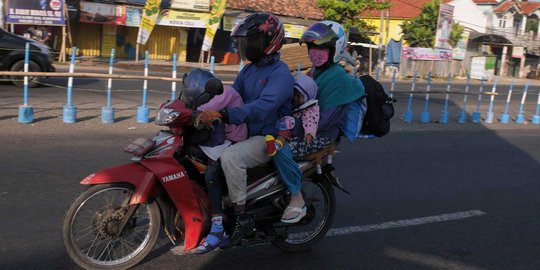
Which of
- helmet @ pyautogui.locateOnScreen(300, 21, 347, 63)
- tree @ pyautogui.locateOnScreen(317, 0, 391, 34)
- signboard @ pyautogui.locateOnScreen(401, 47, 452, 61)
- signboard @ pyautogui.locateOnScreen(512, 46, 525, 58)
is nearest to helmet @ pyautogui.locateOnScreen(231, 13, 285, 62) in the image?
helmet @ pyautogui.locateOnScreen(300, 21, 347, 63)

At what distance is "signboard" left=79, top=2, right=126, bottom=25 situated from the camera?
26016mm

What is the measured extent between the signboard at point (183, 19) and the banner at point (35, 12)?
19.6 feet

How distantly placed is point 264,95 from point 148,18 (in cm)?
2442

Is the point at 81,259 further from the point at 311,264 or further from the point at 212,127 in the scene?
the point at 311,264

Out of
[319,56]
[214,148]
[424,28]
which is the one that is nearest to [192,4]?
[424,28]

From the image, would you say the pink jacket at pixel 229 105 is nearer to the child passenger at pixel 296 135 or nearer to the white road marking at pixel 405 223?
the child passenger at pixel 296 135

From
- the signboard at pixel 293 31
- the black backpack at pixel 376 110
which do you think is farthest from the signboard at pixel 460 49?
the black backpack at pixel 376 110

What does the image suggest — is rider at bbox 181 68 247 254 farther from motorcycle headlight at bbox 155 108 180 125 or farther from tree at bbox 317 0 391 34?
tree at bbox 317 0 391 34

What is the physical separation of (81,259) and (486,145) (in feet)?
29.7

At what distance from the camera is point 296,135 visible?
13.1ft

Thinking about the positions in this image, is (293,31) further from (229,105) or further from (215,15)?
(229,105)

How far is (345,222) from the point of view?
5207 mm

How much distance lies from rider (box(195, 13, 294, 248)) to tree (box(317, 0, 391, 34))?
3058 centimetres

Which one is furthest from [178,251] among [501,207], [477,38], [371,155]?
[477,38]
